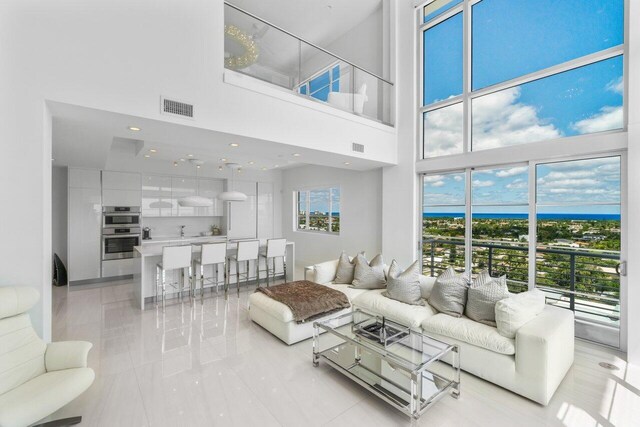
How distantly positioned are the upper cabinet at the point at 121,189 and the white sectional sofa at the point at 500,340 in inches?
195

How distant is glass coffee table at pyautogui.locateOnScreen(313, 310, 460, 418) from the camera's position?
2.29 meters

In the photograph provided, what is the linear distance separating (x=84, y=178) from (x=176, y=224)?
2.26 m

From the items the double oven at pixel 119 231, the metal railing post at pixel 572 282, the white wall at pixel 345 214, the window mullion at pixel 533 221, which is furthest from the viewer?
the double oven at pixel 119 231

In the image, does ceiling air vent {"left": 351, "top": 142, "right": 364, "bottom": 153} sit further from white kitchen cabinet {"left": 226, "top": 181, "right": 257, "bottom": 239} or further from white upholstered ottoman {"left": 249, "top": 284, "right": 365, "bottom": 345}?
white kitchen cabinet {"left": 226, "top": 181, "right": 257, "bottom": 239}

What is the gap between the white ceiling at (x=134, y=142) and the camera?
303 centimetres

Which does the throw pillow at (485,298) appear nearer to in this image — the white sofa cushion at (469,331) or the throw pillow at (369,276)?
the white sofa cushion at (469,331)

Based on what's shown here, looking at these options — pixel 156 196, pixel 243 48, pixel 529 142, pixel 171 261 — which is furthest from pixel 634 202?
pixel 156 196

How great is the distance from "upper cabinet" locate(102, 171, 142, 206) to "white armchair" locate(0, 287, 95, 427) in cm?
473

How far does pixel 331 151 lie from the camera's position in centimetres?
457

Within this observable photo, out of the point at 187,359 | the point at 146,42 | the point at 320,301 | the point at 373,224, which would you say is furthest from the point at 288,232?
the point at 146,42

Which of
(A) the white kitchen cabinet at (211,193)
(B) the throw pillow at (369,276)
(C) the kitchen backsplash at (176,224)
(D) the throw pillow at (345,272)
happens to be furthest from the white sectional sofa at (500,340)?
(C) the kitchen backsplash at (176,224)

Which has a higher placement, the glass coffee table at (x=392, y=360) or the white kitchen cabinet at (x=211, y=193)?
the white kitchen cabinet at (x=211, y=193)

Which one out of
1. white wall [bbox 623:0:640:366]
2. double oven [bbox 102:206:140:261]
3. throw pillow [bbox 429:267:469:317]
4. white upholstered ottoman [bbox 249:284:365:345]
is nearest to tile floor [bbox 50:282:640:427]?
white upholstered ottoman [bbox 249:284:365:345]

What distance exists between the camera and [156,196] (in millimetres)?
7141
